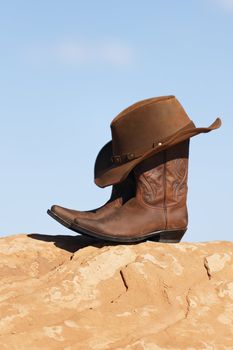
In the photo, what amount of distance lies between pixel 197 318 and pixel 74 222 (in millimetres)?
1274

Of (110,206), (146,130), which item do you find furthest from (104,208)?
(146,130)

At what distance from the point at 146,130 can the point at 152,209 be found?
550mm

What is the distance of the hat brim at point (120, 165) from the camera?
4.82 meters

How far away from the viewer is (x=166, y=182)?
4902 mm

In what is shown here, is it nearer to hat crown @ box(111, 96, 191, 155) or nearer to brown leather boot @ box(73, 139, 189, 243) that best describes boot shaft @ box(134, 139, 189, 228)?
brown leather boot @ box(73, 139, 189, 243)

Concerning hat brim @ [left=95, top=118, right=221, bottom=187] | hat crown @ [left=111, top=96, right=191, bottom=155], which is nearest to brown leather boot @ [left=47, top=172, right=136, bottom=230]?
hat brim @ [left=95, top=118, right=221, bottom=187]

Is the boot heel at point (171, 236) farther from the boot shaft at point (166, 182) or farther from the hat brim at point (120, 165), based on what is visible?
the hat brim at point (120, 165)

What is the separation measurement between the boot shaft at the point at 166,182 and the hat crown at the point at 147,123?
0.40ft

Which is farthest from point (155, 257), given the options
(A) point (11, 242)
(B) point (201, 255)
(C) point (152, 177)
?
(A) point (11, 242)

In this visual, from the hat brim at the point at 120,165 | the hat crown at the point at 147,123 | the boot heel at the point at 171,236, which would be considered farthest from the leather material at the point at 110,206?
the boot heel at the point at 171,236

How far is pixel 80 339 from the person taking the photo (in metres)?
3.71

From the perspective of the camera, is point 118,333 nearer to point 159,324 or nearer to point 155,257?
point 159,324

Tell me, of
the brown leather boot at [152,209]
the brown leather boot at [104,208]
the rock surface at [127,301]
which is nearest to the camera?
the rock surface at [127,301]

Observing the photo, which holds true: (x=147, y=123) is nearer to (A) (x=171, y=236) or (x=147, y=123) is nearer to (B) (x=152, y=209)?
(B) (x=152, y=209)
